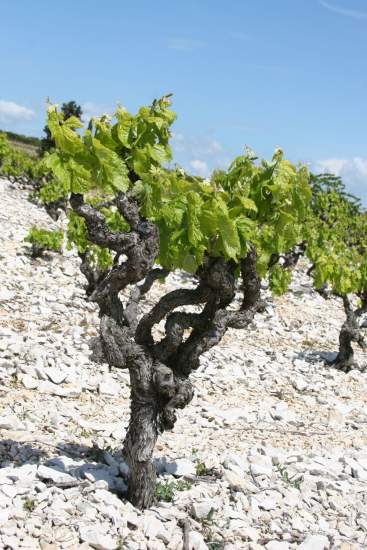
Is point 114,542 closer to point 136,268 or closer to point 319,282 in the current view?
point 136,268

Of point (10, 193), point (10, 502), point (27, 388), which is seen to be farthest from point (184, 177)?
point (10, 193)

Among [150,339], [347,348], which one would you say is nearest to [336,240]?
[347,348]

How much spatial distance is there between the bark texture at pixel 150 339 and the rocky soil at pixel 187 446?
65 centimetres

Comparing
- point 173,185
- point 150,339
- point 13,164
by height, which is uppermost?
point 13,164

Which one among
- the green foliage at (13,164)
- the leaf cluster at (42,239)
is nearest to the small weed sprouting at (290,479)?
the leaf cluster at (42,239)

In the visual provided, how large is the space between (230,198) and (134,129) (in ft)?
3.93

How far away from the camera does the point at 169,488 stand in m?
6.79

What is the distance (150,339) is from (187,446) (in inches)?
98.3

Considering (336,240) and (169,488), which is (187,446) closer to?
(169,488)

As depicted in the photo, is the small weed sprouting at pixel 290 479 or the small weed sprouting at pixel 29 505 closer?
the small weed sprouting at pixel 29 505

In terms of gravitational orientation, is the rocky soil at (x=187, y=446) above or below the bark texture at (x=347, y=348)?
below

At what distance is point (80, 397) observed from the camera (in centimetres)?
965

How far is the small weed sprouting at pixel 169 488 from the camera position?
6.67 m

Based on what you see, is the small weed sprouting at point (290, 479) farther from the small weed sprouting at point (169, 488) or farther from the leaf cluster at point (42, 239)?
the leaf cluster at point (42, 239)
